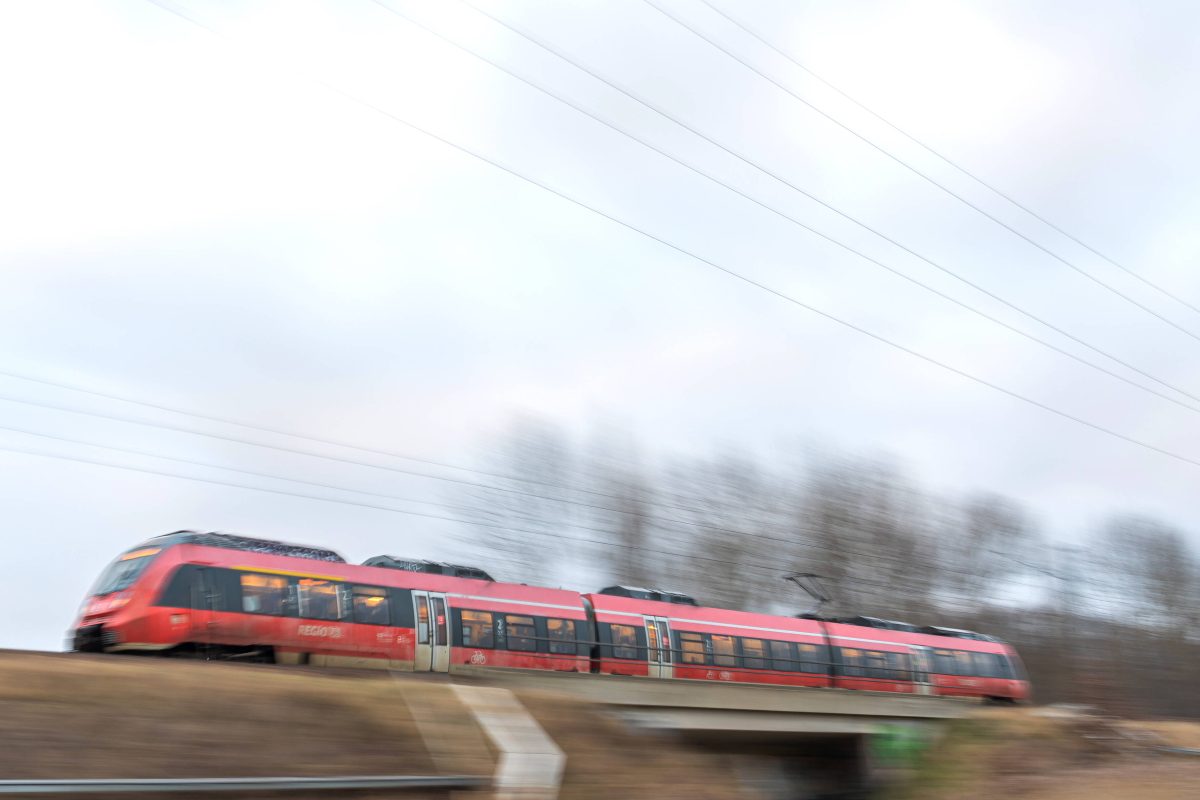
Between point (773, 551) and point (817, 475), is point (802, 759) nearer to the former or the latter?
point (773, 551)

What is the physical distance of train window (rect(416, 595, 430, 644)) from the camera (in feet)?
71.9

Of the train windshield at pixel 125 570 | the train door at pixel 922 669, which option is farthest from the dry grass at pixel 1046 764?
the train windshield at pixel 125 570

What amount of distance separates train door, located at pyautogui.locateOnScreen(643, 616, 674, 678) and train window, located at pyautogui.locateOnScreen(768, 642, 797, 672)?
425 centimetres

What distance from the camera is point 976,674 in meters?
35.4

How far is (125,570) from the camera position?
19.2m

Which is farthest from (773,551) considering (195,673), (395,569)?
(195,673)

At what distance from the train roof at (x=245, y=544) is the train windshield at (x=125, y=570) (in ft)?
0.96

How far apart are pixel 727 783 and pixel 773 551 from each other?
129 feet

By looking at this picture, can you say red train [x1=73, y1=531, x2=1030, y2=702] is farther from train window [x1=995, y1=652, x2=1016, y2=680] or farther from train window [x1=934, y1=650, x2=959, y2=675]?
train window [x1=995, y1=652, x2=1016, y2=680]

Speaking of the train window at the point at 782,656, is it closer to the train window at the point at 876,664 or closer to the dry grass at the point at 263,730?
the train window at the point at 876,664

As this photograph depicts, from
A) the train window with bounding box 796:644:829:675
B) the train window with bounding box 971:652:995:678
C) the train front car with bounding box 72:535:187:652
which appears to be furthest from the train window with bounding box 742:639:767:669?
the train front car with bounding box 72:535:187:652

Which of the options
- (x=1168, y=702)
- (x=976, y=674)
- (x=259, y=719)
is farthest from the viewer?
(x=1168, y=702)

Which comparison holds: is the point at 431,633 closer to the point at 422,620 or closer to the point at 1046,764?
the point at 422,620

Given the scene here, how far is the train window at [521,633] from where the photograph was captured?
2345 cm
